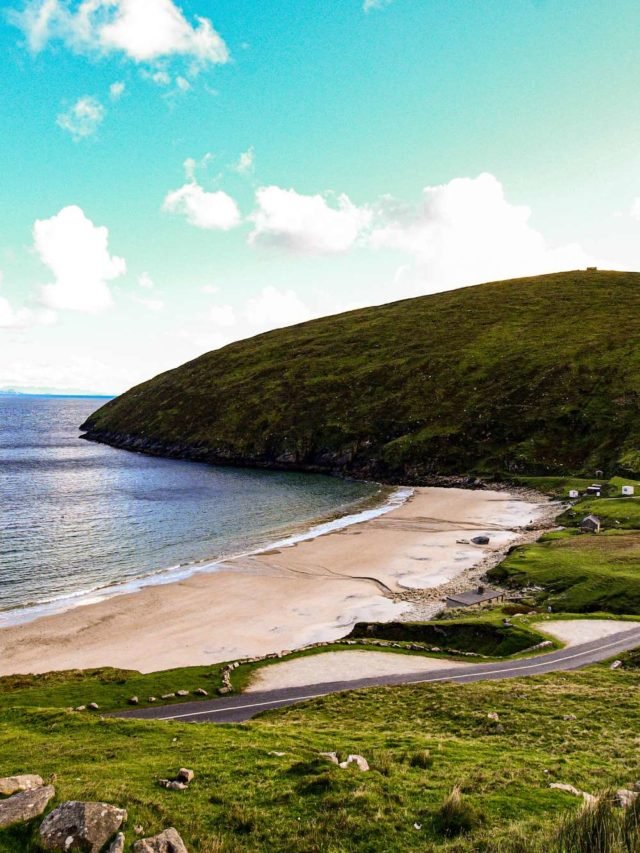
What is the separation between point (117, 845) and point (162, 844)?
1022mm

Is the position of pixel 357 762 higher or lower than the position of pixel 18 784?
lower

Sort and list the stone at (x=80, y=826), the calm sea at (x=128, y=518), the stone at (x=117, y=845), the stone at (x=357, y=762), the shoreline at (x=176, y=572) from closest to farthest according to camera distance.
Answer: the stone at (x=117, y=845) → the stone at (x=80, y=826) → the stone at (x=357, y=762) → the shoreline at (x=176, y=572) → the calm sea at (x=128, y=518)

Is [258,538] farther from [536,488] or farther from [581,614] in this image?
[536,488]

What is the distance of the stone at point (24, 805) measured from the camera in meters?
13.7

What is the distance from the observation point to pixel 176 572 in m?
68.6

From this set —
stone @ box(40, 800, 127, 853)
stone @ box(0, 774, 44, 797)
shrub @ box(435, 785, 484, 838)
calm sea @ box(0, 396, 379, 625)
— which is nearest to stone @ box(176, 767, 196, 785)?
stone @ box(40, 800, 127, 853)

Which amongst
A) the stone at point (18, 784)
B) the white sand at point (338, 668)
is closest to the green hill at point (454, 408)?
the white sand at point (338, 668)

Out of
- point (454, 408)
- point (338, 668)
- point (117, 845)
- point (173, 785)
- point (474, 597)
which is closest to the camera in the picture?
point (117, 845)

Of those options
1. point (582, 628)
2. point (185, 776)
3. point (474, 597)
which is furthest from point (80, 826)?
point (474, 597)

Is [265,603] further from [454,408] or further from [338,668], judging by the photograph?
[454,408]

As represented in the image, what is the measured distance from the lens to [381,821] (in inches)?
548

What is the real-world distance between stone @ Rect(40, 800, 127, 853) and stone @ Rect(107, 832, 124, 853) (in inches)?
12.1

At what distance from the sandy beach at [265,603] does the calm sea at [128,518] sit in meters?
6.30

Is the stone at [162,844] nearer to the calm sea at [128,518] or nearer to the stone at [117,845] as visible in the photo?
the stone at [117,845]
